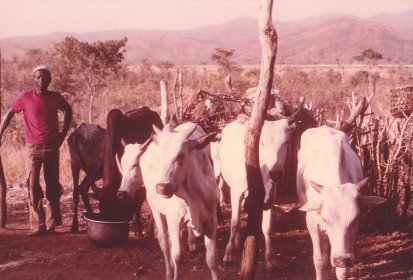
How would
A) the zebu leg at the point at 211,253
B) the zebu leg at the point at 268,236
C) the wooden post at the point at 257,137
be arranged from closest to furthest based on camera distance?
the wooden post at the point at 257,137
the zebu leg at the point at 211,253
the zebu leg at the point at 268,236

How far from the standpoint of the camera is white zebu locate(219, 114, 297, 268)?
6074mm

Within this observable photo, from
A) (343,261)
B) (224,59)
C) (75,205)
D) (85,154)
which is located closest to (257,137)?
(343,261)

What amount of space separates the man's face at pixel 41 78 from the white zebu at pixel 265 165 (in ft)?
8.85

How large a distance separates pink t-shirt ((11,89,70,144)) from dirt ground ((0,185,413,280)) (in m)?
1.49

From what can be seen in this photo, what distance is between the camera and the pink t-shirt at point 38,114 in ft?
23.5

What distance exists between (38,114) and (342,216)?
4.59 metres

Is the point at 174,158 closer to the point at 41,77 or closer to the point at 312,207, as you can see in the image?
the point at 312,207

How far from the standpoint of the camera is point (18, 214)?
9.03 metres

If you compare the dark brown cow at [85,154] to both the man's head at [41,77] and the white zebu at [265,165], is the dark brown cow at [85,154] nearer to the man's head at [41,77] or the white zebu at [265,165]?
the man's head at [41,77]

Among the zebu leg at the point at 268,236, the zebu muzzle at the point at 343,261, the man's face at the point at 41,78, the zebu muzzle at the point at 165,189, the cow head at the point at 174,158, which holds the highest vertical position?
the man's face at the point at 41,78

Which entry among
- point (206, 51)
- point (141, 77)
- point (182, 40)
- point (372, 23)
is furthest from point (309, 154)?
point (182, 40)

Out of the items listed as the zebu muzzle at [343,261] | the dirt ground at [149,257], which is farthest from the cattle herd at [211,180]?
the dirt ground at [149,257]

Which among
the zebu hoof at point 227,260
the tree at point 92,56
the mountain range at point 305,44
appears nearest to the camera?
the zebu hoof at point 227,260

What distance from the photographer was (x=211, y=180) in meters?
5.44
